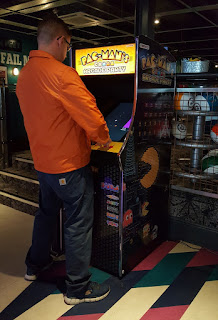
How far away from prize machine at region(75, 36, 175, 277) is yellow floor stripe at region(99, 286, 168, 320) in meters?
0.22

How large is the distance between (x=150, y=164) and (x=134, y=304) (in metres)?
1.09

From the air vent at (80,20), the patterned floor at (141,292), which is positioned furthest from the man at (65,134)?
the air vent at (80,20)

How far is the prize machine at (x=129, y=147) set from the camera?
2.19m

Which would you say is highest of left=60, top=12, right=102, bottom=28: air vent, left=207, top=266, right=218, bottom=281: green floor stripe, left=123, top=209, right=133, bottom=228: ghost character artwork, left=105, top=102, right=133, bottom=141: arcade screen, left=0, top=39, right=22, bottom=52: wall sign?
left=60, top=12, right=102, bottom=28: air vent

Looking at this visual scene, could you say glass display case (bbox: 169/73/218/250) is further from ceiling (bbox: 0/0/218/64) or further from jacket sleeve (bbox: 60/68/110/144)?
ceiling (bbox: 0/0/218/64)

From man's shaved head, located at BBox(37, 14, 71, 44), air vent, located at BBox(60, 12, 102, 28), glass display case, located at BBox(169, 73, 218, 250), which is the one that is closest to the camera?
man's shaved head, located at BBox(37, 14, 71, 44)

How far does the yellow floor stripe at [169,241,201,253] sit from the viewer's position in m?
2.85

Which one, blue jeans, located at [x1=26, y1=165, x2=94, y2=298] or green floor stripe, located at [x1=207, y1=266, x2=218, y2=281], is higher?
blue jeans, located at [x1=26, y1=165, x2=94, y2=298]

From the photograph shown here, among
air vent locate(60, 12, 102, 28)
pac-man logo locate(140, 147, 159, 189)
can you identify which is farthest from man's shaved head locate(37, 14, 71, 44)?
air vent locate(60, 12, 102, 28)

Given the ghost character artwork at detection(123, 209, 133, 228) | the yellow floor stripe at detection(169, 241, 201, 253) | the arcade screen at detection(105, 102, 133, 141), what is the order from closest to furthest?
the ghost character artwork at detection(123, 209, 133, 228)
the arcade screen at detection(105, 102, 133, 141)
the yellow floor stripe at detection(169, 241, 201, 253)

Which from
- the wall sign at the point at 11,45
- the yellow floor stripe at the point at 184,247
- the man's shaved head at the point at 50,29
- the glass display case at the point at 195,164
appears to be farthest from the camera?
the wall sign at the point at 11,45

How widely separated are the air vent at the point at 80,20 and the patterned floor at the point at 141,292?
4435 mm

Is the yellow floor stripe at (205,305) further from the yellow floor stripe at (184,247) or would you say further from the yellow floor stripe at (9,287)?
the yellow floor stripe at (9,287)

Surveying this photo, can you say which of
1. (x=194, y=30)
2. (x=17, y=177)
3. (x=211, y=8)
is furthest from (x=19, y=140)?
(x=194, y=30)
